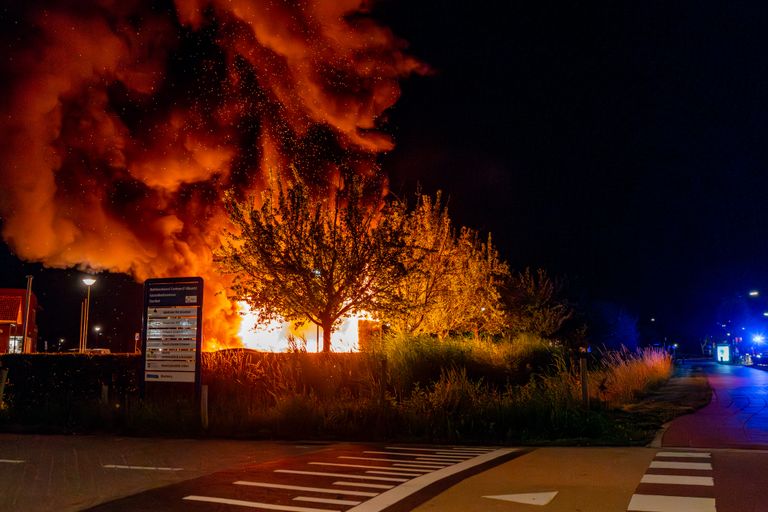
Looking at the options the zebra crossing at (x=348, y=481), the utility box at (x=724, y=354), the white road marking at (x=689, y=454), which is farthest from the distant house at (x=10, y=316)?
the utility box at (x=724, y=354)

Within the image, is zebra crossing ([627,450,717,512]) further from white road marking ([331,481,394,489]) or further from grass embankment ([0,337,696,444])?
white road marking ([331,481,394,489])

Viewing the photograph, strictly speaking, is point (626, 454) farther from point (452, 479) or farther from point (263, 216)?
point (263, 216)

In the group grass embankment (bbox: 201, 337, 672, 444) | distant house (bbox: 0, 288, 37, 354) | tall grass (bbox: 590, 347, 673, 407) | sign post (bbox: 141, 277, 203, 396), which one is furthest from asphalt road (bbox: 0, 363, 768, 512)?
distant house (bbox: 0, 288, 37, 354)

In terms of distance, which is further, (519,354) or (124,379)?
(519,354)

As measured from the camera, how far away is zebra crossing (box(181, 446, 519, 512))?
298 inches

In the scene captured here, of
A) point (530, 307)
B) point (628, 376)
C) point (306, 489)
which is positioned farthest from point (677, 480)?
point (530, 307)

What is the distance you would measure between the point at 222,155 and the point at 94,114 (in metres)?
7.42

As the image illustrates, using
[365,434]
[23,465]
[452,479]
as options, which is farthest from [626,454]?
[23,465]

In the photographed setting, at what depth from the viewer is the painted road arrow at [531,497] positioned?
740 centimetres

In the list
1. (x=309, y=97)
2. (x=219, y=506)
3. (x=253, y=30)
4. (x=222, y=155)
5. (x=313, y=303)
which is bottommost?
(x=219, y=506)

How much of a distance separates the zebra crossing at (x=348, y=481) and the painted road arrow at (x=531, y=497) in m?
1.03

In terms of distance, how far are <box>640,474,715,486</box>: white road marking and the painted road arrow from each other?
143 centimetres

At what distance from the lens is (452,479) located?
29.0 ft

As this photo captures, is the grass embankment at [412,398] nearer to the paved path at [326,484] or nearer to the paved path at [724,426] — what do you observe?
the paved path at [724,426]
